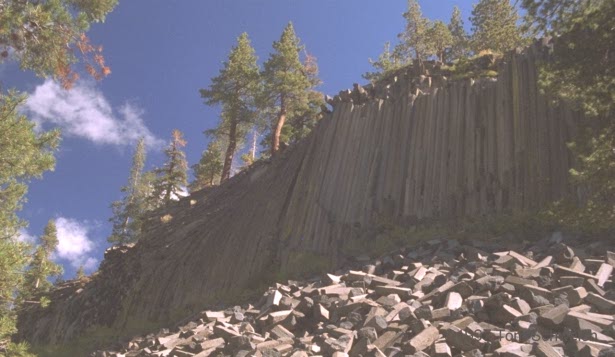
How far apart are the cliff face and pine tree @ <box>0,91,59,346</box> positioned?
7.32 m

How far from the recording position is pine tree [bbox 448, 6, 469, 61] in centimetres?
3508

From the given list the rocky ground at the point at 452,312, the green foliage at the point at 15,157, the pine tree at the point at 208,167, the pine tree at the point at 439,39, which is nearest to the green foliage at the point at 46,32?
the green foliage at the point at 15,157

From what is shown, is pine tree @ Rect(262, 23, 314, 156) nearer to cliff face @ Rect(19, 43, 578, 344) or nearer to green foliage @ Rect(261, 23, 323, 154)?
green foliage @ Rect(261, 23, 323, 154)

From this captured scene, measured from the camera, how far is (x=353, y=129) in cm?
1485

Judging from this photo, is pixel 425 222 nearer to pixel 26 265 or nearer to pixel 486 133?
pixel 486 133

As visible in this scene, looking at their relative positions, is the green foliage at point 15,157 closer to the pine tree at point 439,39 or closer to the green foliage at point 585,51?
the green foliage at point 585,51

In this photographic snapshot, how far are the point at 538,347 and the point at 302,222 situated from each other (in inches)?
385

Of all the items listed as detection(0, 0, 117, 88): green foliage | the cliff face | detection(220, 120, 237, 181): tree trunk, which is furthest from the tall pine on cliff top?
detection(0, 0, 117, 88): green foliage

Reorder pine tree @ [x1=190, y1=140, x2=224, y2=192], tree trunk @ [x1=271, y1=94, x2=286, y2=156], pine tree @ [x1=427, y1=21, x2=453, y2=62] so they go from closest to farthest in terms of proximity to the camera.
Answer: tree trunk @ [x1=271, y1=94, x2=286, y2=156]
pine tree @ [x1=190, y1=140, x2=224, y2=192]
pine tree @ [x1=427, y1=21, x2=453, y2=62]

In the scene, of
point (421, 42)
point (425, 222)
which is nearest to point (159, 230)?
point (425, 222)

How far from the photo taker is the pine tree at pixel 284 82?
26203mm

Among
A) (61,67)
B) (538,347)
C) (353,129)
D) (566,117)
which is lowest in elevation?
(538,347)

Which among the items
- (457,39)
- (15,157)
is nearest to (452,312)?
(15,157)

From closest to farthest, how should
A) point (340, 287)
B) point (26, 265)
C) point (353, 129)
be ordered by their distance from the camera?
point (26, 265)
point (340, 287)
point (353, 129)
